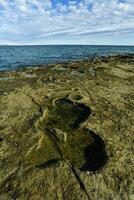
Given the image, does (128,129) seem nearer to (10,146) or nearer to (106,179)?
(106,179)

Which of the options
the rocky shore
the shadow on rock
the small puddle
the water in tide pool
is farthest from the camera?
the water in tide pool

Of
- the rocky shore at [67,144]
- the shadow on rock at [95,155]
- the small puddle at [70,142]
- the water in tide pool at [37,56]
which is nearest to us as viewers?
the rocky shore at [67,144]

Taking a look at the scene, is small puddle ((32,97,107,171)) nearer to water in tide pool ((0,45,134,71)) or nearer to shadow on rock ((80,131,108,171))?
shadow on rock ((80,131,108,171))

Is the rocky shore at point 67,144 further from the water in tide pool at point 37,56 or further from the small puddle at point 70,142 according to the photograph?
the water in tide pool at point 37,56

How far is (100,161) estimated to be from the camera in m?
6.01

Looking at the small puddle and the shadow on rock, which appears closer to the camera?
the shadow on rock

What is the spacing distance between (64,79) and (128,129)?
285 inches

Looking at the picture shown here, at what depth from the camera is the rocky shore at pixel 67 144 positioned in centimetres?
512

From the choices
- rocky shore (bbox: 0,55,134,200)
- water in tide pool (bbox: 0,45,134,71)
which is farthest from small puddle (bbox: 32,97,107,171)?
water in tide pool (bbox: 0,45,134,71)

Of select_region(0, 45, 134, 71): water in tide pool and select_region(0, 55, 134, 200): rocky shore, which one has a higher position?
select_region(0, 55, 134, 200): rocky shore

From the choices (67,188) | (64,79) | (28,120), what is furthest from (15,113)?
(64,79)

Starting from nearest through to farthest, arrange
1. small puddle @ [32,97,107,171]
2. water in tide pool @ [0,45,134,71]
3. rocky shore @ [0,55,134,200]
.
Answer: rocky shore @ [0,55,134,200]
small puddle @ [32,97,107,171]
water in tide pool @ [0,45,134,71]

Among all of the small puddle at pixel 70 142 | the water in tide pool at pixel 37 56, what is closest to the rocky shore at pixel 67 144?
the small puddle at pixel 70 142

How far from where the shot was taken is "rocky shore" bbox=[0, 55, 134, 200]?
16.8 feet
